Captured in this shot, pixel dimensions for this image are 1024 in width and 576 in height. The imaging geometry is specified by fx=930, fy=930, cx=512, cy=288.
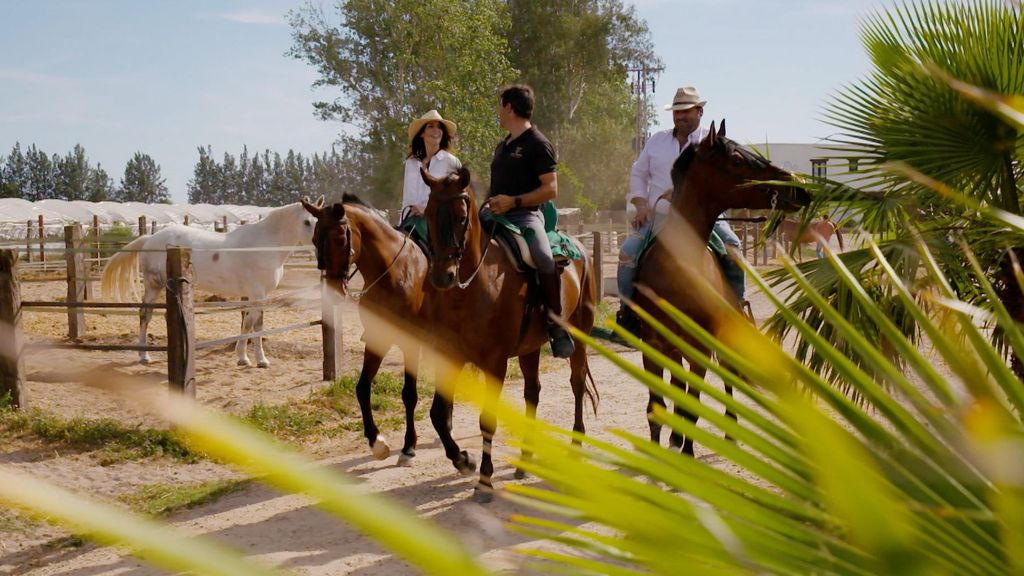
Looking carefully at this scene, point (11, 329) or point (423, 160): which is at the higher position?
point (423, 160)

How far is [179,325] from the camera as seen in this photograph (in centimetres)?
746

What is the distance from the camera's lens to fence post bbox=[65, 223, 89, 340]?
12454mm

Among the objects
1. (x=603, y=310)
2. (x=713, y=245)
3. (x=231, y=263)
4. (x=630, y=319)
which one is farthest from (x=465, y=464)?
(x=603, y=310)

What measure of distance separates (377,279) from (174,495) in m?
2.00

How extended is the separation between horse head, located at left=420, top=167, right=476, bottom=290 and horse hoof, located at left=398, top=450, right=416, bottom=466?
1735mm

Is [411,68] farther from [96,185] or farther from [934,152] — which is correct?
[96,185]

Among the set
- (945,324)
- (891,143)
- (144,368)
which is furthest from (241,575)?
(144,368)

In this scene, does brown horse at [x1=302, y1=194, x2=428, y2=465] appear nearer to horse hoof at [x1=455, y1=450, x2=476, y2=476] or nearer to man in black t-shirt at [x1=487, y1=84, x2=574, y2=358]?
horse hoof at [x1=455, y1=450, x2=476, y2=476]

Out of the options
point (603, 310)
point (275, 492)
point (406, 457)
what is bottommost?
point (275, 492)

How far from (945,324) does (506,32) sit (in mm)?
44660

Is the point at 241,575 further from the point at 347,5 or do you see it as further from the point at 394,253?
the point at 347,5

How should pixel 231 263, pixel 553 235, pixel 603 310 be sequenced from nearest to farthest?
pixel 553 235
pixel 231 263
pixel 603 310

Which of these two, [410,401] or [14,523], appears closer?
[14,523]

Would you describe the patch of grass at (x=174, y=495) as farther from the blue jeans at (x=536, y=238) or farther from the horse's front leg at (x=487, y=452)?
the blue jeans at (x=536, y=238)
